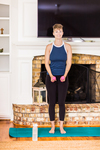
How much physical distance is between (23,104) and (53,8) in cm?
149

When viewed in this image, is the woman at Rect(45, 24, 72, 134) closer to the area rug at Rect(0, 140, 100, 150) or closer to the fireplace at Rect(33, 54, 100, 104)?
the area rug at Rect(0, 140, 100, 150)

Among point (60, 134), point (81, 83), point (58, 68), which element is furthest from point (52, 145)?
point (81, 83)

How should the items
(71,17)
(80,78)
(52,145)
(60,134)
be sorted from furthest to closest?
(80,78) < (71,17) < (60,134) < (52,145)

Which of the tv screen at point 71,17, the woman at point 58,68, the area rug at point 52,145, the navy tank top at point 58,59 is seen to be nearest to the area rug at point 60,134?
the woman at point 58,68

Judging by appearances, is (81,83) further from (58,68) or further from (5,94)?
(5,94)

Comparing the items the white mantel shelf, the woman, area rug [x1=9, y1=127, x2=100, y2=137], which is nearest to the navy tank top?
the woman

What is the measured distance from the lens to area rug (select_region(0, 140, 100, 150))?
227cm

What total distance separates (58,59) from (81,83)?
2.68 feet

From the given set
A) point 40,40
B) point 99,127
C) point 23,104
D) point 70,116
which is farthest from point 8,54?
point 99,127

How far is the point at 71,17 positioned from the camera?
312 cm

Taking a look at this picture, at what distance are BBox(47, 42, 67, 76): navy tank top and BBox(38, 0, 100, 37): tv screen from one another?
0.52 m

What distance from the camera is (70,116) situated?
3.11 meters

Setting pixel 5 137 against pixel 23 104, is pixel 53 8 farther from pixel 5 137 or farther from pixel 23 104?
pixel 5 137

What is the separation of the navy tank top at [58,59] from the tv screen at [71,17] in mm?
518
